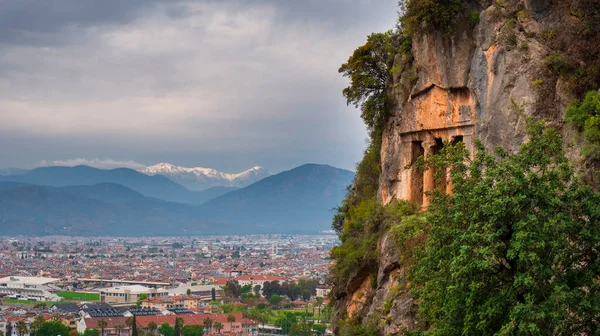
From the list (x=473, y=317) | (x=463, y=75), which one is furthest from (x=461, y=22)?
(x=473, y=317)

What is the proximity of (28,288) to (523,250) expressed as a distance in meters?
151

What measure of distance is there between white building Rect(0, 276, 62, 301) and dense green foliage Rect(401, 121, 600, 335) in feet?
441

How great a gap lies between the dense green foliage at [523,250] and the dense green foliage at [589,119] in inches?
43.4

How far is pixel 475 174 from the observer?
58.0ft

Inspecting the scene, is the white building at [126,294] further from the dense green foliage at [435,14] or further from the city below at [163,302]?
the dense green foliage at [435,14]

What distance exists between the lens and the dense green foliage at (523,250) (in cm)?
1592

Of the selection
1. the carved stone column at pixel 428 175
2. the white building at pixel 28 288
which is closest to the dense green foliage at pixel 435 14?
the carved stone column at pixel 428 175

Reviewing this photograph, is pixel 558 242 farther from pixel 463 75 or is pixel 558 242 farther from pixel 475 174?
pixel 463 75

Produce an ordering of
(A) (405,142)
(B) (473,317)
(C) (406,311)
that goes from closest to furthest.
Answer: (B) (473,317)
(C) (406,311)
(A) (405,142)

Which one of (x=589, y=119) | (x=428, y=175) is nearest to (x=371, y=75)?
(x=428, y=175)

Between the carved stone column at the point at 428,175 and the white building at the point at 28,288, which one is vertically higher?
the carved stone column at the point at 428,175

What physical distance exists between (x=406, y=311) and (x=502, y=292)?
7476mm

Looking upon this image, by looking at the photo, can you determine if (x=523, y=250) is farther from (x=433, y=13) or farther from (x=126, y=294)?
(x=126, y=294)

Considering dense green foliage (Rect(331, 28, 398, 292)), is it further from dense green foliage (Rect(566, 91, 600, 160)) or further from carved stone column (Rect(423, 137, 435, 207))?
dense green foliage (Rect(566, 91, 600, 160))
